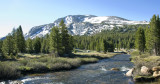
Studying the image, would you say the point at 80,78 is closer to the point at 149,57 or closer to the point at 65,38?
the point at 149,57

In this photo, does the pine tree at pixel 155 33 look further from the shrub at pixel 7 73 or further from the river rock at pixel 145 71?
the shrub at pixel 7 73

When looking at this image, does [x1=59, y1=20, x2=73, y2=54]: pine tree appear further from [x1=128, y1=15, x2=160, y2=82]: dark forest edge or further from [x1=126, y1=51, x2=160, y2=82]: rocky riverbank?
[x1=126, y1=51, x2=160, y2=82]: rocky riverbank

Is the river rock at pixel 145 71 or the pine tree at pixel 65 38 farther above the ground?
the pine tree at pixel 65 38

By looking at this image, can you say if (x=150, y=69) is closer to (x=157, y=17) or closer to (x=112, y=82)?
(x=112, y=82)

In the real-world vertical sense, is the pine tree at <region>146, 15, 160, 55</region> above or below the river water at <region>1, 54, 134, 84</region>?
above

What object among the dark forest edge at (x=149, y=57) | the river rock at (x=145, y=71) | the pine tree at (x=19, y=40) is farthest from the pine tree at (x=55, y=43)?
the river rock at (x=145, y=71)

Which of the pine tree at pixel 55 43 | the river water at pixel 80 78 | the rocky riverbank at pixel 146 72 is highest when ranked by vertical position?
the pine tree at pixel 55 43

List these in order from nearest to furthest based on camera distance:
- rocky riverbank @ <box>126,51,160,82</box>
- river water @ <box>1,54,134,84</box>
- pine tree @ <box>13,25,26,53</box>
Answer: rocky riverbank @ <box>126,51,160,82</box> < river water @ <box>1,54,134,84</box> < pine tree @ <box>13,25,26,53</box>

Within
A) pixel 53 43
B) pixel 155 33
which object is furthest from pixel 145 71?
pixel 53 43

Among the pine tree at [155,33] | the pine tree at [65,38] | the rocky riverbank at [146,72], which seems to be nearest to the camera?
the rocky riverbank at [146,72]

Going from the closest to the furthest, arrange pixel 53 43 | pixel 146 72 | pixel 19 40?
pixel 146 72 → pixel 53 43 → pixel 19 40

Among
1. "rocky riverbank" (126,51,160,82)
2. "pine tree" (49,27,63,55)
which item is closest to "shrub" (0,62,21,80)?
"rocky riverbank" (126,51,160,82)

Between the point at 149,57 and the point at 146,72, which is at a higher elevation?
the point at 146,72

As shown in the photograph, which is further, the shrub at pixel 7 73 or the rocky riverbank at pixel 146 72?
the shrub at pixel 7 73
